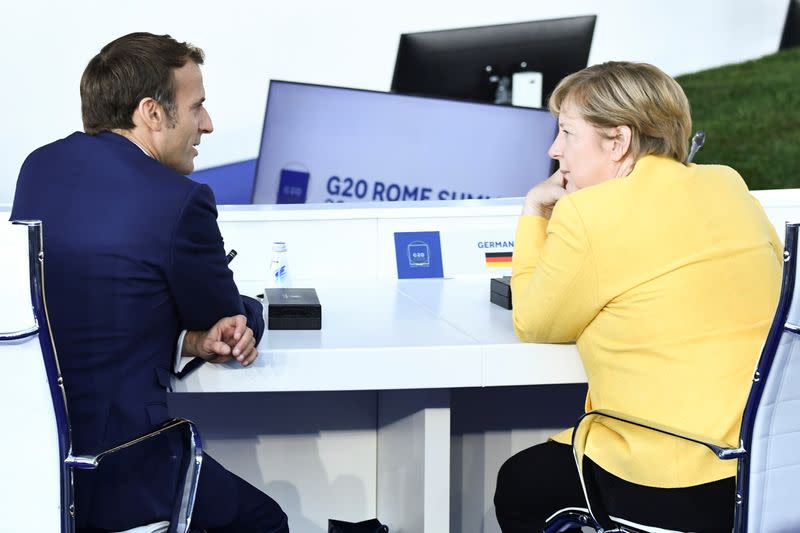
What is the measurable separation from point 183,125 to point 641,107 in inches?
31.1

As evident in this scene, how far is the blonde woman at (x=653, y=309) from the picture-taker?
1670 mm

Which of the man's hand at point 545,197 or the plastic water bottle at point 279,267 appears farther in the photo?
the plastic water bottle at point 279,267

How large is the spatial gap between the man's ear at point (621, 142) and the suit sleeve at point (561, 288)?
7.7 inches

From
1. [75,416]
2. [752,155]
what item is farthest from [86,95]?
[752,155]

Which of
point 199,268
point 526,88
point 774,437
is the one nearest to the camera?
point 774,437

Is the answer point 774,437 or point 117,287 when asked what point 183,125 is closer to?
point 117,287

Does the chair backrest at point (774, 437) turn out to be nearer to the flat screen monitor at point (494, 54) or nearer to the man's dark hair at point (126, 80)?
the man's dark hair at point (126, 80)

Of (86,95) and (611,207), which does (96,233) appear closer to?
(86,95)

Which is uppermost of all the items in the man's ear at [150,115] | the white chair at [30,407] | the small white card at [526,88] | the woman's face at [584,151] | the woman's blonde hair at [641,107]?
the small white card at [526,88]

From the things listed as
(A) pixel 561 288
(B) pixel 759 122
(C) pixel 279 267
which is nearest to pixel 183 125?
(A) pixel 561 288

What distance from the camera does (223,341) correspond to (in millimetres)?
1797

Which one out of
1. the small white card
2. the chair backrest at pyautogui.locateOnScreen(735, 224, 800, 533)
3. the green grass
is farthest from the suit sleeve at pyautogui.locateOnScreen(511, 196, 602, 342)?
the green grass

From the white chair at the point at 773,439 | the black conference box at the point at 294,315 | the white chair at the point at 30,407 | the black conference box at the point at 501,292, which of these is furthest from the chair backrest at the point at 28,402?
the black conference box at the point at 501,292

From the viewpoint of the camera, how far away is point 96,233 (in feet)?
5.36
